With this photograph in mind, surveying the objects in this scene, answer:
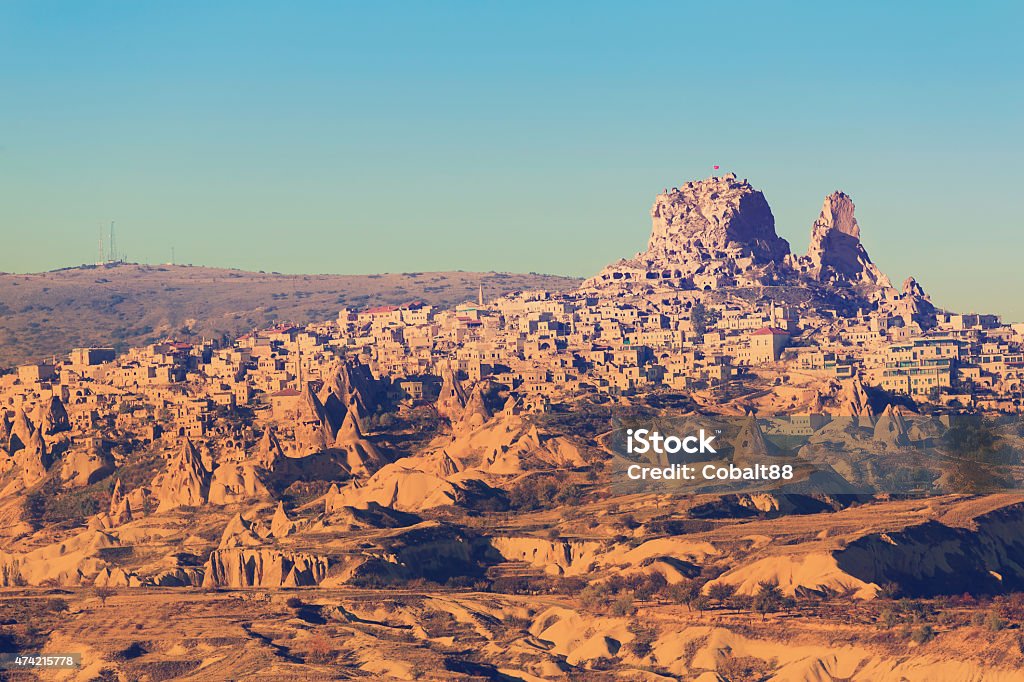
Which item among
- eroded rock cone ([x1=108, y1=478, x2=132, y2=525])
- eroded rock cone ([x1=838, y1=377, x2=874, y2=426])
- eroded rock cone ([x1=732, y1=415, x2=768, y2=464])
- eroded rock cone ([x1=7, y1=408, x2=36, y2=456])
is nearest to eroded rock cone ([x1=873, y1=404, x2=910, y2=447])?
eroded rock cone ([x1=838, y1=377, x2=874, y2=426])

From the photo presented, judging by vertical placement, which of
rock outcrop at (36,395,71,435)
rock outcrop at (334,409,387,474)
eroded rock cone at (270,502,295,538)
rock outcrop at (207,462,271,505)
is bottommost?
eroded rock cone at (270,502,295,538)

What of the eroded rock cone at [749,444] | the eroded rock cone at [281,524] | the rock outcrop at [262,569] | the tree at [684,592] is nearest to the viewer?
the tree at [684,592]

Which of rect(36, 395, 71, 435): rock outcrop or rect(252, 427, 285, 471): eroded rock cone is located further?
rect(36, 395, 71, 435): rock outcrop

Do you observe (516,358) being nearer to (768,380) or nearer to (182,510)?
(768,380)

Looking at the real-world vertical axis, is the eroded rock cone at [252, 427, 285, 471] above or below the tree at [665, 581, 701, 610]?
above

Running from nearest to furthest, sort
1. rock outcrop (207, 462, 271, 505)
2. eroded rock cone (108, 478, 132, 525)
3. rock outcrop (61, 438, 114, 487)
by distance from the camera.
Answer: eroded rock cone (108, 478, 132, 525)
rock outcrop (207, 462, 271, 505)
rock outcrop (61, 438, 114, 487)

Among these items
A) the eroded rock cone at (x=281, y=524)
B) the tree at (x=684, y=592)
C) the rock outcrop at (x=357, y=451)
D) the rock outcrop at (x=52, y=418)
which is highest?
the rock outcrop at (x=52, y=418)

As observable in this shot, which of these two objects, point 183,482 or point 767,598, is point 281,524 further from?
point 767,598

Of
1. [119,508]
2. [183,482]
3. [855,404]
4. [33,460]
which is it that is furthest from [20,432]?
[855,404]

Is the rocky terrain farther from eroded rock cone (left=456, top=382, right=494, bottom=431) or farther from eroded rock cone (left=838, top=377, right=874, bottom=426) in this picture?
eroded rock cone (left=456, top=382, right=494, bottom=431)

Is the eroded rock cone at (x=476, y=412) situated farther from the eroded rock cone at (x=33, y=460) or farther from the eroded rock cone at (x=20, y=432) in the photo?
the eroded rock cone at (x=20, y=432)

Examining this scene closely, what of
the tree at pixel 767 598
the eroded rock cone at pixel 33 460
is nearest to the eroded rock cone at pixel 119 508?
the eroded rock cone at pixel 33 460

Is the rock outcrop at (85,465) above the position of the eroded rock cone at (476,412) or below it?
below

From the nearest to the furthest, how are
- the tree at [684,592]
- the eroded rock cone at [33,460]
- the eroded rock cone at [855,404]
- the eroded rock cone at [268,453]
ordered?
1. the tree at [684,592]
2. the eroded rock cone at [268,453]
3. the eroded rock cone at [33,460]
4. the eroded rock cone at [855,404]
